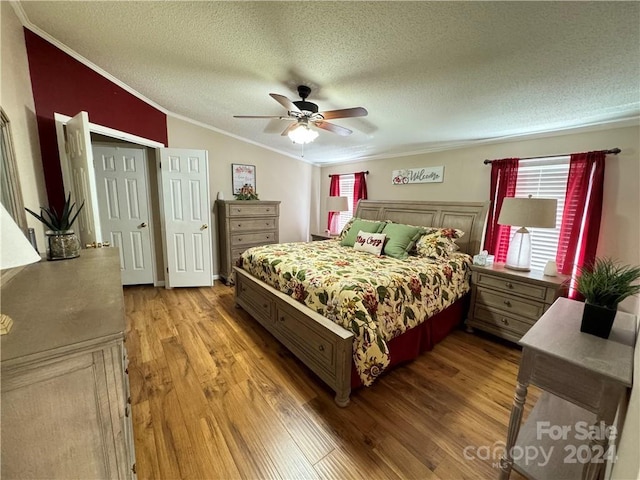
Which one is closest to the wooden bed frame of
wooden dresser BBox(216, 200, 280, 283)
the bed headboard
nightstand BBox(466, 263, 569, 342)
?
the bed headboard

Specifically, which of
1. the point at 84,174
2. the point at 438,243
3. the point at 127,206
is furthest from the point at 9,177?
the point at 438,243

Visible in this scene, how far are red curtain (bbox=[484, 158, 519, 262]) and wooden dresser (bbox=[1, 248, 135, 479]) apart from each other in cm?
337

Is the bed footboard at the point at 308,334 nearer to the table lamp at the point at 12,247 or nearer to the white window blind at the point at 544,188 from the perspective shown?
the table lamp at the point at 12,247

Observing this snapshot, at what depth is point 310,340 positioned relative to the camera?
1.95m

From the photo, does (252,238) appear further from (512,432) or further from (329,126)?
(512,432)

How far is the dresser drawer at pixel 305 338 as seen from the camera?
5.91ft

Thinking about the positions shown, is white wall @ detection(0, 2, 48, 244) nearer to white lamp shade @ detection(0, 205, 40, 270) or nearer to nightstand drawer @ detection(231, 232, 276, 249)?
white lamp shade @ detection(0, 205, 40, 270)

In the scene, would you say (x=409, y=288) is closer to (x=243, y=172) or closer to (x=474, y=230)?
(x=474, y=230)

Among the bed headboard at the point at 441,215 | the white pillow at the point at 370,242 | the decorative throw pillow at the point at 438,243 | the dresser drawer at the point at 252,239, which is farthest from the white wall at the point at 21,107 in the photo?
the bed headboard at the point at 441,215

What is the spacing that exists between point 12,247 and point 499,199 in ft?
11.7

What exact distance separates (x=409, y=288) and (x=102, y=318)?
1881 millimetres

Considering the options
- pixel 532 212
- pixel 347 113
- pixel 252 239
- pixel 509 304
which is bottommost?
pixel 509 304

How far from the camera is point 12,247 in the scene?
0.57m

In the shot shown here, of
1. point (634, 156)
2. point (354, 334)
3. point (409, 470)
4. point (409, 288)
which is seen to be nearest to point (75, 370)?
point (354, 334)
